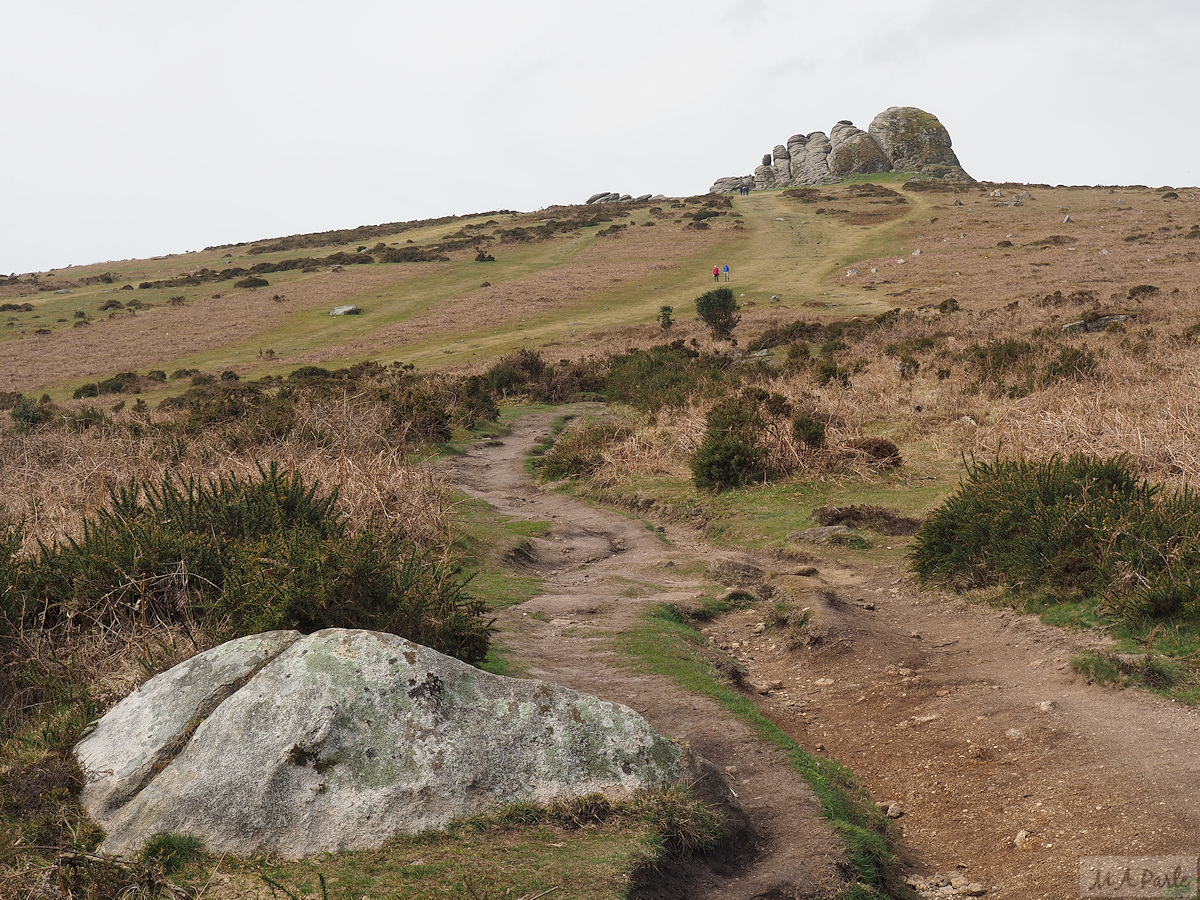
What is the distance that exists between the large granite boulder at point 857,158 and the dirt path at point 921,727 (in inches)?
4138

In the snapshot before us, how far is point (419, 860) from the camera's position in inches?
138

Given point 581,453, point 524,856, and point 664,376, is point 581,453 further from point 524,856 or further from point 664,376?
point 524,856

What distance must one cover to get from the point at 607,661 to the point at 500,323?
1675 inches

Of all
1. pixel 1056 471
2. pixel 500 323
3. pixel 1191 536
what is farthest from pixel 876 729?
pixel 500 323

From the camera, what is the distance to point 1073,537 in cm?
778

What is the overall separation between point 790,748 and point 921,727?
138 centimetres

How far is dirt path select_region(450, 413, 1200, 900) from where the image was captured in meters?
4.23

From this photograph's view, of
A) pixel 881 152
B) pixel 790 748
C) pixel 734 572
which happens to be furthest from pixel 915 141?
pixel 790 748

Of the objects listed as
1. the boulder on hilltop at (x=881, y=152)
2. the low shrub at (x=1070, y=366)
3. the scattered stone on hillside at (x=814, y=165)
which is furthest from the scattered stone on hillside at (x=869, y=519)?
the scattered stone on hillside at (x=814, y=165)

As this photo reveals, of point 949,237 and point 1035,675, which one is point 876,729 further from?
point 949,237

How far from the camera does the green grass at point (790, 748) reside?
166 inches

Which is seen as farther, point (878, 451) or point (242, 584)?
point (878, 451)

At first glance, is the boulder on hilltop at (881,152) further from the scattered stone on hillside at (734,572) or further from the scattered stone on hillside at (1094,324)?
the scattered stone on hillside at (734,572)

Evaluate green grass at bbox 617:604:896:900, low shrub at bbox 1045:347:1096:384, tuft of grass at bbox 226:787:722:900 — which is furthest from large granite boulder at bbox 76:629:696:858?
low shrub at bbox 1045:347:1096:384
